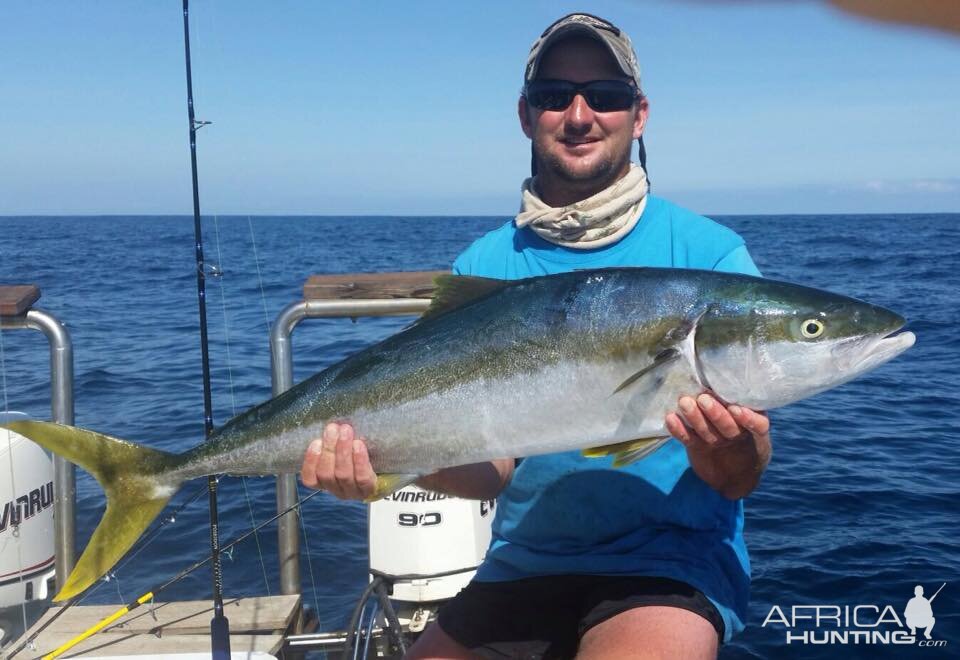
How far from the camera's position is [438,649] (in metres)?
3.27

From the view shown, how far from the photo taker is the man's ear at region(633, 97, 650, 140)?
3.66 metres

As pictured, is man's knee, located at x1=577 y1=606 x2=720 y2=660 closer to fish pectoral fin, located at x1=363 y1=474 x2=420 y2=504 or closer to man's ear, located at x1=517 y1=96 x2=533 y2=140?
fish pectoral fin, located at x1=363 y1=474 x2=420 y2=504

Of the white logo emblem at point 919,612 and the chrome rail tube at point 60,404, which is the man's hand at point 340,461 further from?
the white logo emblem at point 919,612

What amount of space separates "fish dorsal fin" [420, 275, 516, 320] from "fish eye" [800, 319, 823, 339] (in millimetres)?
1075

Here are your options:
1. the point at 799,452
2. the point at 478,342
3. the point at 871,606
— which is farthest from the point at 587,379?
the point at 799,452

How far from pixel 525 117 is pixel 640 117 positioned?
1.68 ft

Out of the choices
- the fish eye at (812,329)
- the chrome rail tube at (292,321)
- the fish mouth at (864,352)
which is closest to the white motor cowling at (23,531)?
the chrome rail tube at (292,321)

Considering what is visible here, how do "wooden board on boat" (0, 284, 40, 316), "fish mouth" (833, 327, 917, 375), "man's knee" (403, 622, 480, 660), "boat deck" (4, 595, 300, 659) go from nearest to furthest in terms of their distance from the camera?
"fish mouth" (833, 327, 917, 375) < "man's knee" (403, 622, 480, 660) < "boat deck" (4, 595, 300, 659) < "wooden board on boat" (0, 284, 40, 316)

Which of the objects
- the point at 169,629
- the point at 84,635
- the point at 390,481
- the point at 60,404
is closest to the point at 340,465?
the point at 390,481

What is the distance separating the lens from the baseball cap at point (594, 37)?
136 inches

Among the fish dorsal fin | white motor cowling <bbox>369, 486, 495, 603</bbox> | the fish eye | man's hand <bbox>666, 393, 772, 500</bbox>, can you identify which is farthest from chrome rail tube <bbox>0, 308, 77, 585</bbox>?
the fish eye

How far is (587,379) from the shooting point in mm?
2791

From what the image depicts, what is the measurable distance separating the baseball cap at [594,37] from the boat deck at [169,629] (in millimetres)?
3070

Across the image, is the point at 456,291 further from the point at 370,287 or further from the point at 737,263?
the point at 370,287
